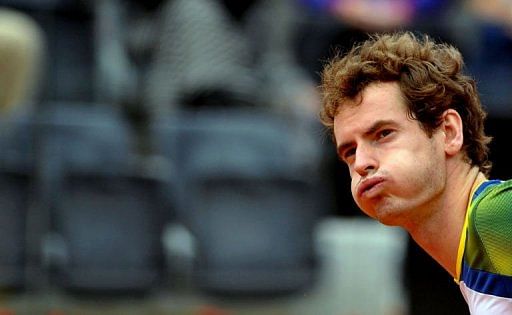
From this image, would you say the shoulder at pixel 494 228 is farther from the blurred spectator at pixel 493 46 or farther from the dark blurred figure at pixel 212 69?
the blurred spectator at pixel 493 46

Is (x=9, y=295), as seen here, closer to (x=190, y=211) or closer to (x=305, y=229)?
(x=190, y=211)

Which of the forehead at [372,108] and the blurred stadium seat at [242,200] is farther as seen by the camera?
the blurred stadium seat at [242,200]

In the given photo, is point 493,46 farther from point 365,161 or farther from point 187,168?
point 365,161

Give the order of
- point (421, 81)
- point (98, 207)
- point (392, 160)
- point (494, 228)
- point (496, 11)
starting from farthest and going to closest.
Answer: point (496, 11) → point (98, 207) → point (421, 81) → point (392, 160) → point (494, 228)

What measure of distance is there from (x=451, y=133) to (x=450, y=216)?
0.24m

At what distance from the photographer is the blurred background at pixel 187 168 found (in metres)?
6.52

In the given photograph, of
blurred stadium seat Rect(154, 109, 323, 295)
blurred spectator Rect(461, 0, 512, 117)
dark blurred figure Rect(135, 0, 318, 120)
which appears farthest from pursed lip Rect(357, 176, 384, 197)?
blurred spectator Rect(461, 0, 512, 117)

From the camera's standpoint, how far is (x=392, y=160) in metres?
3.02

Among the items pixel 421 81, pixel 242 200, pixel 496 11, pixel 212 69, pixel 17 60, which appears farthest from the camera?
pixel 496 11

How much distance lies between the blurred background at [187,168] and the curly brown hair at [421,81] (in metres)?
3.49

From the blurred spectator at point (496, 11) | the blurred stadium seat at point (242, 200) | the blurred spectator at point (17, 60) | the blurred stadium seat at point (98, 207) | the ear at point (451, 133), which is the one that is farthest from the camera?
the blurred spectator at point (496, 11)

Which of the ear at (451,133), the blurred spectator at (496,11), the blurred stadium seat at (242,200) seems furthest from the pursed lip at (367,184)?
the blurred spectator at (496,11)

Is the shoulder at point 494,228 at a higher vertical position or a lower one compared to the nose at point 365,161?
lower

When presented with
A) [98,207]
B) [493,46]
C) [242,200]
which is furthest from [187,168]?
[493,46]
